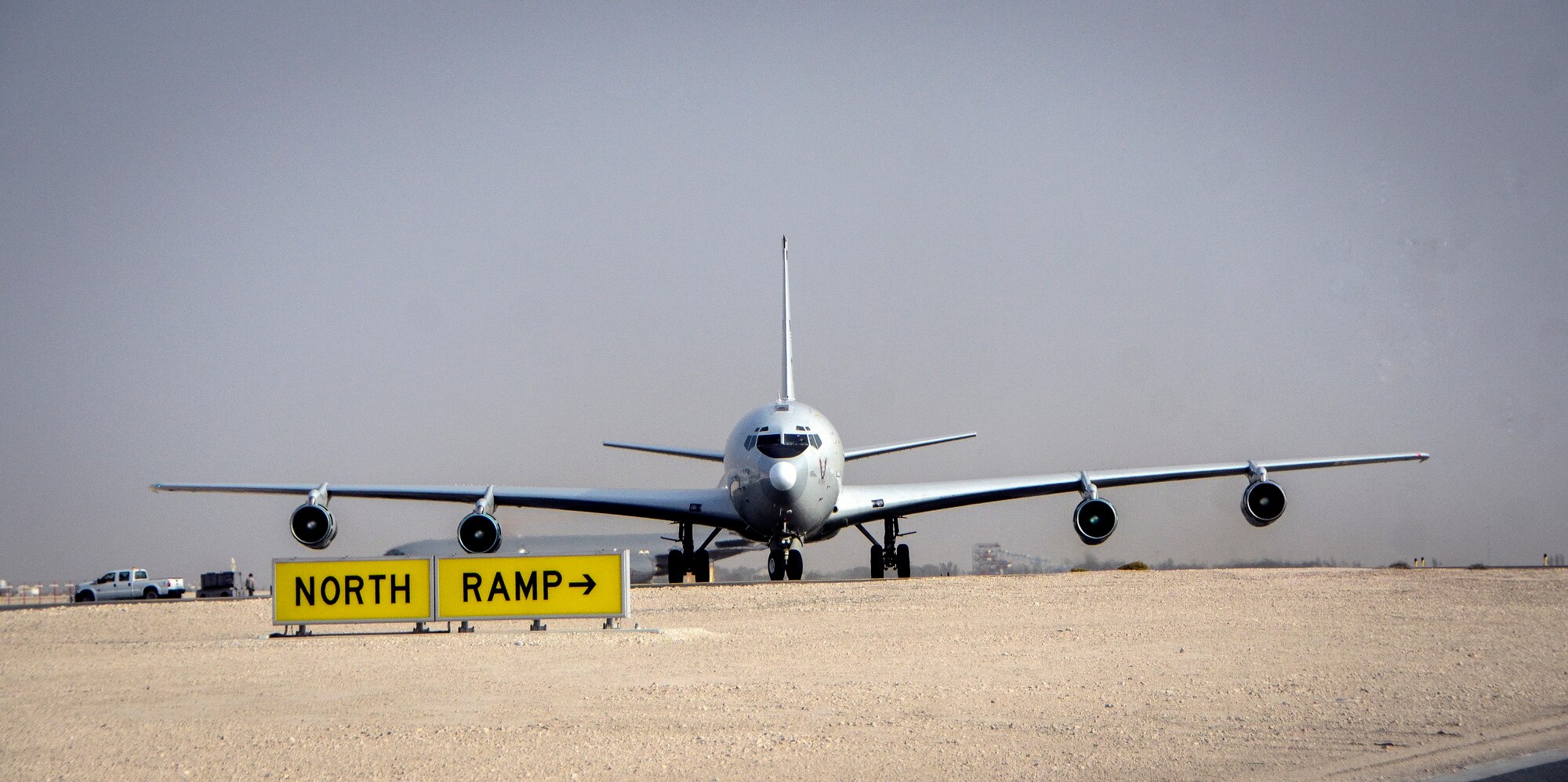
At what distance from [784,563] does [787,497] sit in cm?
340

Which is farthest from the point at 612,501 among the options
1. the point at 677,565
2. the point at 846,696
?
the point at 846,696

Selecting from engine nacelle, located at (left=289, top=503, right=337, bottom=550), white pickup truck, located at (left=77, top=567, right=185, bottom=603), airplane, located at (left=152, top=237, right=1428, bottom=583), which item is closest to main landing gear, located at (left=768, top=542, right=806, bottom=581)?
airplane, located at (left=152, top=237, right=1428, bottom=583)

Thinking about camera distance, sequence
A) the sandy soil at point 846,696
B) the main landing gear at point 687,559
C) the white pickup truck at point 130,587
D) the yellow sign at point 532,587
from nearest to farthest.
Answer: the sandy soil at point 846,696
the yellow sign at point 532,587
the main landing gear at point 687,559
the white pickup truck at point 130,587

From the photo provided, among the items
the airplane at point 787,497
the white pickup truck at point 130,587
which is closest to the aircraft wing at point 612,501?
the airplane at point 787,497

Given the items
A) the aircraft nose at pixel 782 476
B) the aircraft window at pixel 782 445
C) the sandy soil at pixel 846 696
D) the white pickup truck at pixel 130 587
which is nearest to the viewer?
the sandy soil at pixel 846 696

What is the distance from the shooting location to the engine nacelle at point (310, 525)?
3030cm

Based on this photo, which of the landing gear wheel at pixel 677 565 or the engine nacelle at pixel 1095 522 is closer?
the engine nacelle at pixel 1095 522

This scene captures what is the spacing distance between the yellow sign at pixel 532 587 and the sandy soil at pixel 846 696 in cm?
48

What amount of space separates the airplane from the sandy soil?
9.12 metres

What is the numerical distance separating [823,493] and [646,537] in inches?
1956

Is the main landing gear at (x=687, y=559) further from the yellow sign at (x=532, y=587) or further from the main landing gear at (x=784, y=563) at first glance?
the yellow sign at (x=532, y=587)

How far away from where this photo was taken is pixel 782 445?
30.2 meters

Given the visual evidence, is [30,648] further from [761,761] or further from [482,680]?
[761,761]

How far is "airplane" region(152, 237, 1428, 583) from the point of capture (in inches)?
1196
